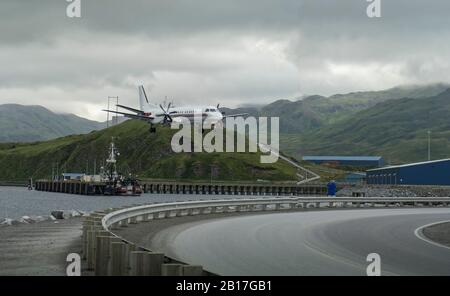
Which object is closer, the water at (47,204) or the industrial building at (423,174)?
the water at (47,204)

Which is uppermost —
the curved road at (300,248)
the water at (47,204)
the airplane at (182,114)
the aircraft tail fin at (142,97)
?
the aircraft tail fin at (142,97)

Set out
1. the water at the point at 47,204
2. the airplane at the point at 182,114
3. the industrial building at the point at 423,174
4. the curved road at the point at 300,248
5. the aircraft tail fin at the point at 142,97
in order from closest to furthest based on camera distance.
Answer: the curved road at the point at 300,248 → the water at the point at 47,204 → the airplane at the point at 182,114 → the industrial building at the point at 423,174 → the aircraft tail fin at the point at 142,97

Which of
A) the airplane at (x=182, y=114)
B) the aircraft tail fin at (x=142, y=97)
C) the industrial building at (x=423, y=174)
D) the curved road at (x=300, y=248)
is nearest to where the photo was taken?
the curved road at (x=300, y=248)

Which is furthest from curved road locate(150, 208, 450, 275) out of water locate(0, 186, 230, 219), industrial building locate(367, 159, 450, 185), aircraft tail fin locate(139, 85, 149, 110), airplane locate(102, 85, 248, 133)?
aircraft tail fin locate(139, 85, 149, 110)

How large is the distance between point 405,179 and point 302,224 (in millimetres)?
101803

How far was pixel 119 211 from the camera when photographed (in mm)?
30594

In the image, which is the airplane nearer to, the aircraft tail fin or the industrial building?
the aircraft tail fin

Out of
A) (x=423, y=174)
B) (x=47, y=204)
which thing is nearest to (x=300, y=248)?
(x=47, y=204)

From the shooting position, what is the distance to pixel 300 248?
22.5 meters

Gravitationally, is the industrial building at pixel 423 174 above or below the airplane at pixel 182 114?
below

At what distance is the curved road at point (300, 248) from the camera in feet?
56.9

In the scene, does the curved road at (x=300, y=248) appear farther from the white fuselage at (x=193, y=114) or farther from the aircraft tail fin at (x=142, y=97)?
the aircraft tail fin at (x=142, y=97)

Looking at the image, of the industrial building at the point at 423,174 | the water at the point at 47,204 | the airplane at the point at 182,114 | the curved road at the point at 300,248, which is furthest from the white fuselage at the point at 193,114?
the curved road at the point at 300,248
